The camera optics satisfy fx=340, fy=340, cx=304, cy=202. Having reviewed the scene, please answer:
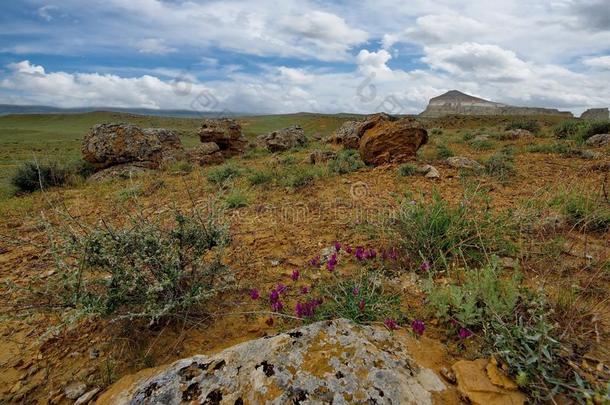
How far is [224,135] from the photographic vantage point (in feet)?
47.1

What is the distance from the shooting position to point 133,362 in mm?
2096

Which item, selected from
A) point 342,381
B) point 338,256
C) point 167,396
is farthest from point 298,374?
point 338,256

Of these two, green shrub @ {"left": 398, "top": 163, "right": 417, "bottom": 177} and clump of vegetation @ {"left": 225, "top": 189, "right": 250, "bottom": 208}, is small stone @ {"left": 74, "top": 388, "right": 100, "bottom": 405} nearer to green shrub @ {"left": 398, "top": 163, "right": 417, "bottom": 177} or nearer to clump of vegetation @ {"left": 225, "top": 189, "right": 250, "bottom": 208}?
clump of vegetation @ {"left": 225, "top": 189, "right": 250, "bottom": 208}

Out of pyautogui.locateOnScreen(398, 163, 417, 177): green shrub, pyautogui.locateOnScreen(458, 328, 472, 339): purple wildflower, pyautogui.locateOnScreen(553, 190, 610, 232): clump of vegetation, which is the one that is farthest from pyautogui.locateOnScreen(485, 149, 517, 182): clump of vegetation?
pyautogui.locateOnScreen(458, 328, 472, 339): purple wildflower

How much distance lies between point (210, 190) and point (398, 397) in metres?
6.28

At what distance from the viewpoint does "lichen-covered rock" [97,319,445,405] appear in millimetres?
1447

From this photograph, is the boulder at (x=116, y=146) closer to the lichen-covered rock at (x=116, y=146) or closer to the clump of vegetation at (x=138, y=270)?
the lichen-covered rock at (x=116, y=146)

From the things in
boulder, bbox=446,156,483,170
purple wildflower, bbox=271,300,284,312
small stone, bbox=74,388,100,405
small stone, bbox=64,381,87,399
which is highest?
boulder, bbox=446,156,483,170

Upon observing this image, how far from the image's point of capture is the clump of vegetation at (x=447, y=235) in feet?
9.73

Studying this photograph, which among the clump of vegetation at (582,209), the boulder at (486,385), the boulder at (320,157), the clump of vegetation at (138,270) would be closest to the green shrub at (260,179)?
the boulder at (320,157)

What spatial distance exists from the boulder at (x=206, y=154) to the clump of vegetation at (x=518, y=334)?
1086 cm

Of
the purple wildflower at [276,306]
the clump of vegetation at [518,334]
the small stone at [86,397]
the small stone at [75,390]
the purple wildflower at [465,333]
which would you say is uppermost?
the clump of vegetation at [518,334]

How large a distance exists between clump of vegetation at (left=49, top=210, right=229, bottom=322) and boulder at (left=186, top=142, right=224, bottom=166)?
959cm

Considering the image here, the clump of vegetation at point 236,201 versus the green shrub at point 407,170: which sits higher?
the green shrub at point 407,170
